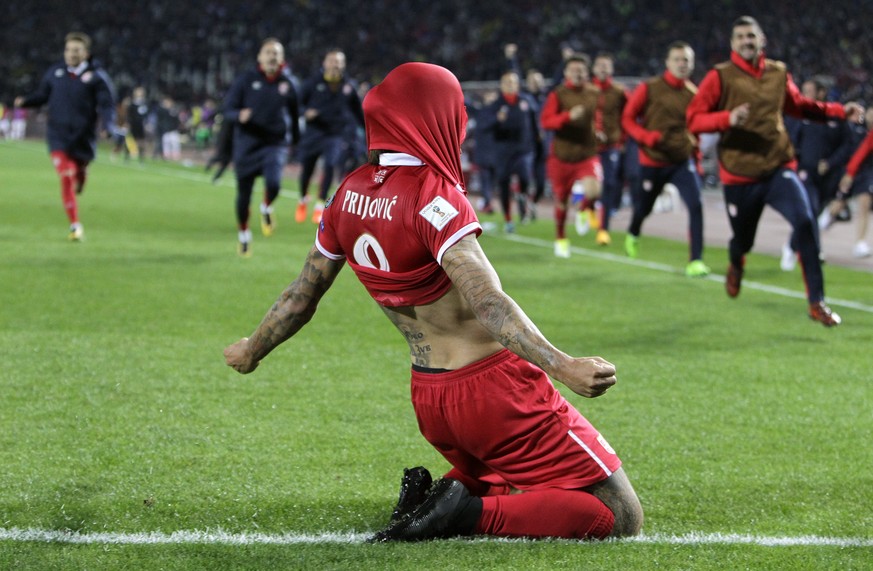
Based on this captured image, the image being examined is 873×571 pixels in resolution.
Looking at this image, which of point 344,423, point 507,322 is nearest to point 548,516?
point 507,322

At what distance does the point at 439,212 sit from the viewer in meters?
4.00

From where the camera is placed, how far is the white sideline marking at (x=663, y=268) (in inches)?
464

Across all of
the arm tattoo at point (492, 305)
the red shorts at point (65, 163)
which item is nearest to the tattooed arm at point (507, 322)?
the arm tattoo at point (492, 305)

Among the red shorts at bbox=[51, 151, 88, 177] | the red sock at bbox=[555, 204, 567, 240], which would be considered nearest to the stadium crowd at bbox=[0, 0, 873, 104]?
the red sock at bbox=[555, 204, 567, 240]

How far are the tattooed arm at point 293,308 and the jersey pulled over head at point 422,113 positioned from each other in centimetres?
60

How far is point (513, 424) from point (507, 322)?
0.51m

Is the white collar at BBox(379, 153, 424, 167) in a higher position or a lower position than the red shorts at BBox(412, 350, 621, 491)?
higher

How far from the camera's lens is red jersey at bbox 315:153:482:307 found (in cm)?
402

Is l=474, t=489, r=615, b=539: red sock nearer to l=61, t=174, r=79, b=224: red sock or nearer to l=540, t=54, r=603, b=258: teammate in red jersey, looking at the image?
l=540, t=54, r=603, b=258: teammate in red jersey

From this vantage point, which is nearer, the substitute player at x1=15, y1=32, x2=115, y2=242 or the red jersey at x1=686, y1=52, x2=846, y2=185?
the red jersey at x1=686, y1=52, x2=846, y2=185

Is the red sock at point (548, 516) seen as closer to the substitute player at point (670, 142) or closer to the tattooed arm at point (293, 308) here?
the tattooed arm at point (293, 308)

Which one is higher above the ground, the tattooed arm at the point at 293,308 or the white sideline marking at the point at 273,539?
Result: the tattooed arm at the point at 293,308

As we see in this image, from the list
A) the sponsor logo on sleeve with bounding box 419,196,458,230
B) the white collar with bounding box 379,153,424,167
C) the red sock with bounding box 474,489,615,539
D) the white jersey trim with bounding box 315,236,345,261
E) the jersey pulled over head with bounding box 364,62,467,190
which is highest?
the jersey pulled over head with bounding box 364,62,467,190

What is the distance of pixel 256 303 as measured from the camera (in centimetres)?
1073
